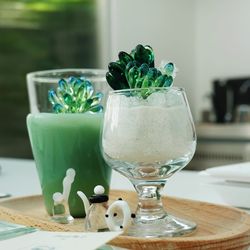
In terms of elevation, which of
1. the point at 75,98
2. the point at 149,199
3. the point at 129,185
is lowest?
the point at 129,185

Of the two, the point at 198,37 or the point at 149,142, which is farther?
the point at 198,37

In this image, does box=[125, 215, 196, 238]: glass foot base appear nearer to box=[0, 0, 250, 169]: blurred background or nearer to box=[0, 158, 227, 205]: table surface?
box=[0, 158, 227, 205]: table surface

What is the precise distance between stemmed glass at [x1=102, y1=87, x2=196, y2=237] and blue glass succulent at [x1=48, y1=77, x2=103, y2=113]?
137 mm

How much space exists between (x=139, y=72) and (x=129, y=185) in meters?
0.54

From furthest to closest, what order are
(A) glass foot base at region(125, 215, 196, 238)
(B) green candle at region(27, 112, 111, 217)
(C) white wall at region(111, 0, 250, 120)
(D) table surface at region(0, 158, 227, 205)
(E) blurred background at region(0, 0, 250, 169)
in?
(C) white wall at region(111, 0, 250, 120) < (E) blurred background at region(0, 0, 250, 169) < (D) table surface at region(0, 158, 227, 205) < (B) green candle at region(27, 112, 111, 217) < (A) glass foot base at region(125, 215, 196, 238)

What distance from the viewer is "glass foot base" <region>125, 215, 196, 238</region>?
0.61 m

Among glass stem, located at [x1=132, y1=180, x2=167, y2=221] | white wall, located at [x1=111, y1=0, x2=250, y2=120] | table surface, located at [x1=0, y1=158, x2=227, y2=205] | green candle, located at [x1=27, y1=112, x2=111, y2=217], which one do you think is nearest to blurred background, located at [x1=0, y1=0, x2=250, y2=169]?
white wall, located at [x1=111, y1=0, x2=250, y2=120]

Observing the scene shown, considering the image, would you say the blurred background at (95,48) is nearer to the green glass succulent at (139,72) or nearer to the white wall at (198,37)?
the white wall at (198,37)

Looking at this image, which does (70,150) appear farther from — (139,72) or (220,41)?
(220,41)

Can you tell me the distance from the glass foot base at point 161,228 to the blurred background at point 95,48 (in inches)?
82.6

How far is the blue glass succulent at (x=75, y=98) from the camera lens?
2.59ft

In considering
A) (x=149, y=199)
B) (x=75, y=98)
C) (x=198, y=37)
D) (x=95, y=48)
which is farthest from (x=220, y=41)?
(x=149, y=199)

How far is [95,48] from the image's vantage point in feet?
9.17

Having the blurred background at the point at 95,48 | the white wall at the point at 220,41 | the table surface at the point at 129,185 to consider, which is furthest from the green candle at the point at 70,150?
the white wall at the point at 220,41
